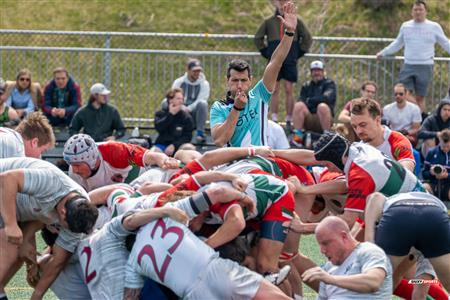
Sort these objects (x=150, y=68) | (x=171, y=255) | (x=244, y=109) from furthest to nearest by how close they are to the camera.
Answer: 1. (x=150, y=68)
2. (x=244, y=109)
3. (x=171, y=255)

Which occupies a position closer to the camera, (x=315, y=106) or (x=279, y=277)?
(x=279, y=277)

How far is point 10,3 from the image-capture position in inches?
889

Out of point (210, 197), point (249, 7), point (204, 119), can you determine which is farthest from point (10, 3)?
point (210, 197)

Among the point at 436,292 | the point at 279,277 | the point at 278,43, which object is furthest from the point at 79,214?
the point at 278,43

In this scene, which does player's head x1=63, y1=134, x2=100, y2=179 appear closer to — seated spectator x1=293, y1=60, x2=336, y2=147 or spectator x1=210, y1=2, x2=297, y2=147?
spectator x1=210, y1=2, x2=297, y2=147

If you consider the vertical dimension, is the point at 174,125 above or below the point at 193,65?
below

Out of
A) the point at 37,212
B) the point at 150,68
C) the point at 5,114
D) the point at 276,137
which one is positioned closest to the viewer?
the point at 37,212

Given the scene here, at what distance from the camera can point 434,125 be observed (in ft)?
53.0

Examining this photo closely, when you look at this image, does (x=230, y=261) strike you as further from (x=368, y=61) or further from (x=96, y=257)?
(x=368, y=61)

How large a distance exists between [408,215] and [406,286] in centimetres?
119

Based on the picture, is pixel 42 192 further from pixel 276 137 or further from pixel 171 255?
pixel 276 137

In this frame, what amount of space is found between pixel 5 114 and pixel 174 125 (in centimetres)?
243

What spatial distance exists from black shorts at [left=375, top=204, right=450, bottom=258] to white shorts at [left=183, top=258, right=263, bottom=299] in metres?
1.13

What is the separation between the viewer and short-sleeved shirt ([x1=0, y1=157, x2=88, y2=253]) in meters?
8.80
